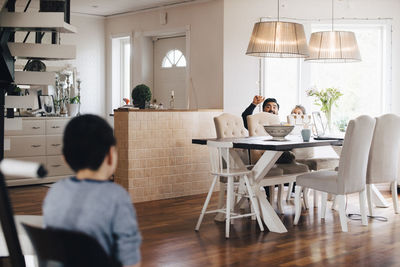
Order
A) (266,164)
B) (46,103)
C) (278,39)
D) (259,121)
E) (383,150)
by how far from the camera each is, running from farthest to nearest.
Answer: (46,103) < (259,121) < (383,150) < (278,39) < (266,164)

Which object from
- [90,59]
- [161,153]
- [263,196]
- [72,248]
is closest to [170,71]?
[90,59]

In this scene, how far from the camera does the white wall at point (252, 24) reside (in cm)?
702

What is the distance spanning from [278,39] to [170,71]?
3.45m

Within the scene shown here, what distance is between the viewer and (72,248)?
1340 millimetres

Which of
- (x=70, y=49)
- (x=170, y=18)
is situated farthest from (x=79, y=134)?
(x=170, y=18)

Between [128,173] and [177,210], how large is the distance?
739 mm

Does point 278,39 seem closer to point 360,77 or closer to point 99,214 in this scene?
point 360,77

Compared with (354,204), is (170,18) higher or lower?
higher

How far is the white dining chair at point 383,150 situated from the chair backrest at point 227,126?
1328mm

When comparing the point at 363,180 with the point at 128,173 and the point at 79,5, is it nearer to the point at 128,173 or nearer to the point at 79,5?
the point at 128,173

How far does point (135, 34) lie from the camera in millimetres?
8430

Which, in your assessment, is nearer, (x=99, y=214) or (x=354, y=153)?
(x=99, y=214)

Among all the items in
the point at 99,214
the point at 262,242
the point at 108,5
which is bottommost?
the point at 262,242

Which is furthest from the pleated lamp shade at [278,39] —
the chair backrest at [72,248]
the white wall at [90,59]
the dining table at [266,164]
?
the white wall at [90,59]
